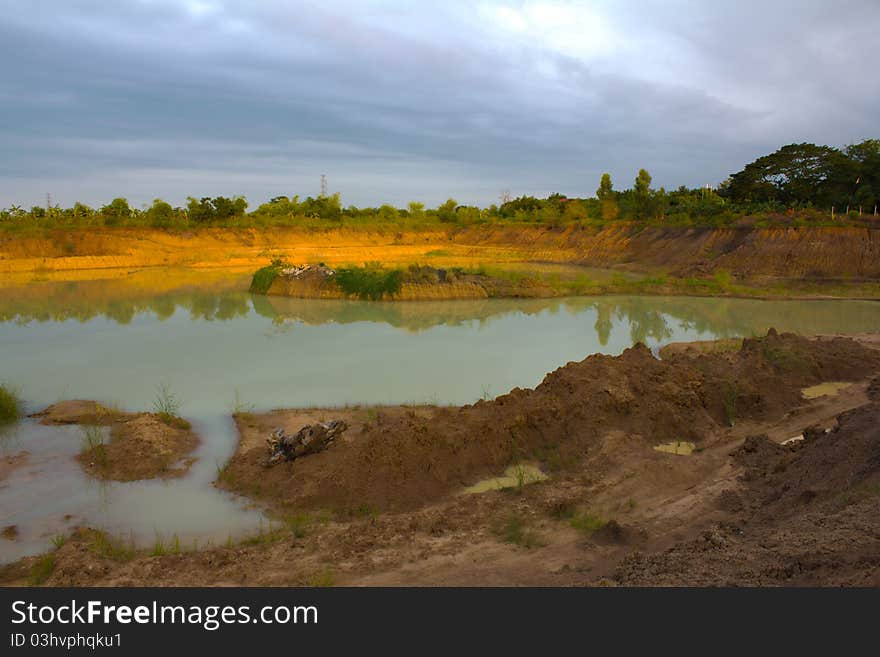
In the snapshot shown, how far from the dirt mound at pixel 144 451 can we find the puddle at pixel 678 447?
16.4ft

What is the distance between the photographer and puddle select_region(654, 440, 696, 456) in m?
6.75

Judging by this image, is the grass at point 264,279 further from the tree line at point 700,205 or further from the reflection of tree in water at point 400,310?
the tree line at point 700,205

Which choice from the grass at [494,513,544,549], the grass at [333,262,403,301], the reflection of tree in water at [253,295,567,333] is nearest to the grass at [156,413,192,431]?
the grass at [494,513,544,549]

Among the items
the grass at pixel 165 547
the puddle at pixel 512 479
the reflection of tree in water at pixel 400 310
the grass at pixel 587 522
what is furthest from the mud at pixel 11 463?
the reflection of tree in water at pixel 400 310

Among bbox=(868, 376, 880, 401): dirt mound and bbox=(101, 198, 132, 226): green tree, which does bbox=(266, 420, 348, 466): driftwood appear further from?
bbox=(101, 198, 132, 226): green tree

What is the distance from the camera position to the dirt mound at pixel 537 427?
5777 mm

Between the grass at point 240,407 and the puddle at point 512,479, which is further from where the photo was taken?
the grass at point 240,407

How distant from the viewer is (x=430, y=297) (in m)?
19.3

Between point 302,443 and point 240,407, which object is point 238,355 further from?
point 302,443

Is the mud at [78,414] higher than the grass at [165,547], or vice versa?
the mud at [78,414]

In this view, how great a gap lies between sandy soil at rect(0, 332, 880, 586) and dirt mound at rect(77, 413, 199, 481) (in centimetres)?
70

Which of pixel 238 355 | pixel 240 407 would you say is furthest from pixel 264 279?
pixel 240 407

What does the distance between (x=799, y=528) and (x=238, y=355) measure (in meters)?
9.97

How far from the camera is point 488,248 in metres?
42.0
